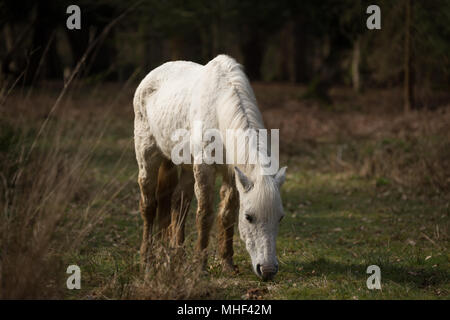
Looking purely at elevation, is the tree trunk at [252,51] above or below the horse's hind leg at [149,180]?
above

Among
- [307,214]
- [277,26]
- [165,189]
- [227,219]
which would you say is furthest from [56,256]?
[277,26]

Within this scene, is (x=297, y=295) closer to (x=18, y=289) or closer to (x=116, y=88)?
(x=18, y=289)

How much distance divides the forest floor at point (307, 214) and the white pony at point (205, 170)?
0.31 meters

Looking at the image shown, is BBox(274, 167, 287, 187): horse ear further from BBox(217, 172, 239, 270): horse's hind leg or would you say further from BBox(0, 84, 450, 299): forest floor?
BBox(0, 84, 450, 299): forest floor

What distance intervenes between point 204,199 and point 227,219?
1.12 ft

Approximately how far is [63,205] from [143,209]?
221 centimetres

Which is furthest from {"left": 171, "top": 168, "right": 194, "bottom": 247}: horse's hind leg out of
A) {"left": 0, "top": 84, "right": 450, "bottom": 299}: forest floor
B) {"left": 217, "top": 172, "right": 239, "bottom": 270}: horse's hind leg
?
{"left": 217, "top": 172, "right": 239, "bottom": 270}: horse's hind leg

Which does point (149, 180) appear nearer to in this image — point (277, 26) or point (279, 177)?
point (279, 177)

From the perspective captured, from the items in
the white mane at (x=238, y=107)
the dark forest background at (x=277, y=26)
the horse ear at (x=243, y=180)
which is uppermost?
the dark forest background at (x=277, y=26)

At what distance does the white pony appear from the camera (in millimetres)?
4297

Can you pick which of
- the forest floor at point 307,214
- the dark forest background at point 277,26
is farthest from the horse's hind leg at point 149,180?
the dark forest background at point 277,26

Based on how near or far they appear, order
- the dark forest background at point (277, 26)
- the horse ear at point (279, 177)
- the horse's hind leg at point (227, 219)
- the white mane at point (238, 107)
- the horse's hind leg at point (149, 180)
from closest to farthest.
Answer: the horse ear at point (279, 177)
the white mane at point (238, 107)
the horse's hind leg at point (227, 219)
the horse's hind leg at point (149, 180)
the dark forest background at point (277, 26)

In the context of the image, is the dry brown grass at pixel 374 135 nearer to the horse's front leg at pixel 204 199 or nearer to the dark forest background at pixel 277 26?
the dark forest background at pixel 277 26

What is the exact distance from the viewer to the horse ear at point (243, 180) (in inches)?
172
